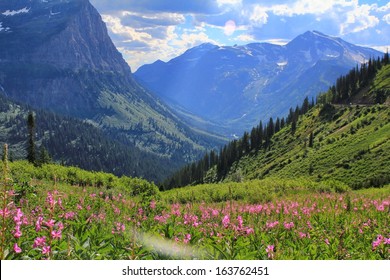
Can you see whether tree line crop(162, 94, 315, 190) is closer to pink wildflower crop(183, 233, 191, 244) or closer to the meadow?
the meadow

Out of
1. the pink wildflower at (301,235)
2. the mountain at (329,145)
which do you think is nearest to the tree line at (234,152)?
the mountain at (329,145)

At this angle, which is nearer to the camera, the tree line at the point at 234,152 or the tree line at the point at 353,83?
the tree line at the point at 353,83

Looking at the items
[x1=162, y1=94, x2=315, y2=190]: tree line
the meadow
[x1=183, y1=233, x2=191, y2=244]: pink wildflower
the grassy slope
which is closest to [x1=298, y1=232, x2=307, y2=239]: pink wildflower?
the meadow

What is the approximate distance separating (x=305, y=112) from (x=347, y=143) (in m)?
76.8

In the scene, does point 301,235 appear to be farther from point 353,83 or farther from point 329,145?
point 353,83

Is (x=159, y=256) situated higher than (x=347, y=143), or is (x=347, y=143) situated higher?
(x=159, y=256)

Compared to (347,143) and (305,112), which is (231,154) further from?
(347,143)

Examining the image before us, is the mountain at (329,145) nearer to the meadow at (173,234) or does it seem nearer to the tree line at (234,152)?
the tree line at (234,152)

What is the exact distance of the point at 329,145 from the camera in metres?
106

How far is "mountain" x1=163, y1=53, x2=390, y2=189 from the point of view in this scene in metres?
78.5

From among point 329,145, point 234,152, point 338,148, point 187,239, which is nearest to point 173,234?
point 187,239

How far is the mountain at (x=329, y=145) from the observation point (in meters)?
78.5

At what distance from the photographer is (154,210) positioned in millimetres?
11727
